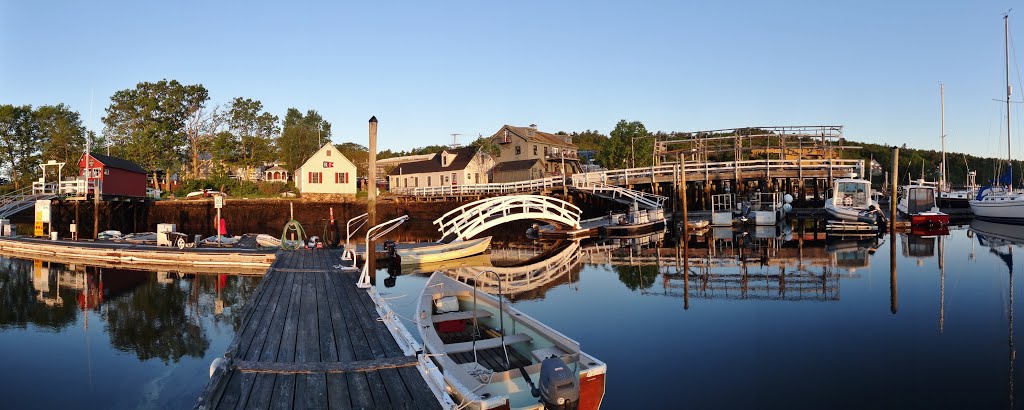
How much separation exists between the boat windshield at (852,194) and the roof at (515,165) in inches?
1258

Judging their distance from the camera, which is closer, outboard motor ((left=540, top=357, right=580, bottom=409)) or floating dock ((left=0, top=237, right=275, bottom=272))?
outboard motor ((left=540, top=357, right=580, bottom=409))

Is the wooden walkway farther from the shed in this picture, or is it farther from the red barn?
the shed

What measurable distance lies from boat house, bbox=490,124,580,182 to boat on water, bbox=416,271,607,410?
53.6 metres

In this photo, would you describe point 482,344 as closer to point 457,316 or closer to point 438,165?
point 457,316

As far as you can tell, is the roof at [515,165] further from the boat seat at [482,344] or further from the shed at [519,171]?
the boat seat at [482,344]

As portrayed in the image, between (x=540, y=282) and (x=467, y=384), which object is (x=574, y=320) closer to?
(x=540, y=282)

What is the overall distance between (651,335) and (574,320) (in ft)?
7.34

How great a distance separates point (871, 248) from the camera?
95.5 feet

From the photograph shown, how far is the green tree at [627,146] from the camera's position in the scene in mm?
72375

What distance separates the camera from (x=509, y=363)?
904cm

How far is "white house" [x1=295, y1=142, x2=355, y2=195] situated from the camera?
57.6 metres

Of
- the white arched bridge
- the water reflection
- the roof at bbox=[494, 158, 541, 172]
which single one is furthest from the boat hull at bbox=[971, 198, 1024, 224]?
the water reflection

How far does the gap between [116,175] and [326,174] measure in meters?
18.6

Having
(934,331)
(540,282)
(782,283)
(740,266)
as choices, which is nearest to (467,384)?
(934,331)
